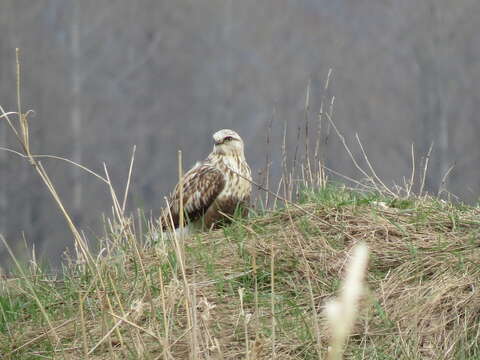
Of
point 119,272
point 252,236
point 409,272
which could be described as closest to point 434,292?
point 409,272

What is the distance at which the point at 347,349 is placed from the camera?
2979 millimetres

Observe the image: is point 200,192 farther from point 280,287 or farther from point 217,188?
point 280,287

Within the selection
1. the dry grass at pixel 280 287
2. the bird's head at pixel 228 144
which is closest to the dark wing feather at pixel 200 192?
the bird's head at pixel 228 144

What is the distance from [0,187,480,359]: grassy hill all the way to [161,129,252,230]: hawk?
445 millimetres

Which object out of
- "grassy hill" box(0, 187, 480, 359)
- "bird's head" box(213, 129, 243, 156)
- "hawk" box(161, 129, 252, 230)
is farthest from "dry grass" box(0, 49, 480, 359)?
"bird's head" box(213, 129, 243, 156)

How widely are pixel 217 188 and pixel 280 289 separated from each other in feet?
5.28

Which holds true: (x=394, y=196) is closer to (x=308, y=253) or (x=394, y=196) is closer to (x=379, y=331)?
(x=308, y=253)

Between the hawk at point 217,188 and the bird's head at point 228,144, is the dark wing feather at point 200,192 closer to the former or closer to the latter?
the hawk at point 217,188

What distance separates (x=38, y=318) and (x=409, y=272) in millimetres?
1713

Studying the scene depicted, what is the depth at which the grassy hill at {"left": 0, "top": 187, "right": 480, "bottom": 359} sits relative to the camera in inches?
117

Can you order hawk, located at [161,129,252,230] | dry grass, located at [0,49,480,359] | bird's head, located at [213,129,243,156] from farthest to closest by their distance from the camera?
bird's head, located at [213,129,243,156] → hawk, located at [161,129,252,230] → dry grass, located at [0,49,480,359]

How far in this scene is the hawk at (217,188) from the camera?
5133 mm

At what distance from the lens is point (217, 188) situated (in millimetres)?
5145

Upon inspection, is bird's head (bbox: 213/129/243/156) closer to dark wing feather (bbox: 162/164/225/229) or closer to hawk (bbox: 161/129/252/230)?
hawk (bbox: 161/129/252/230)
